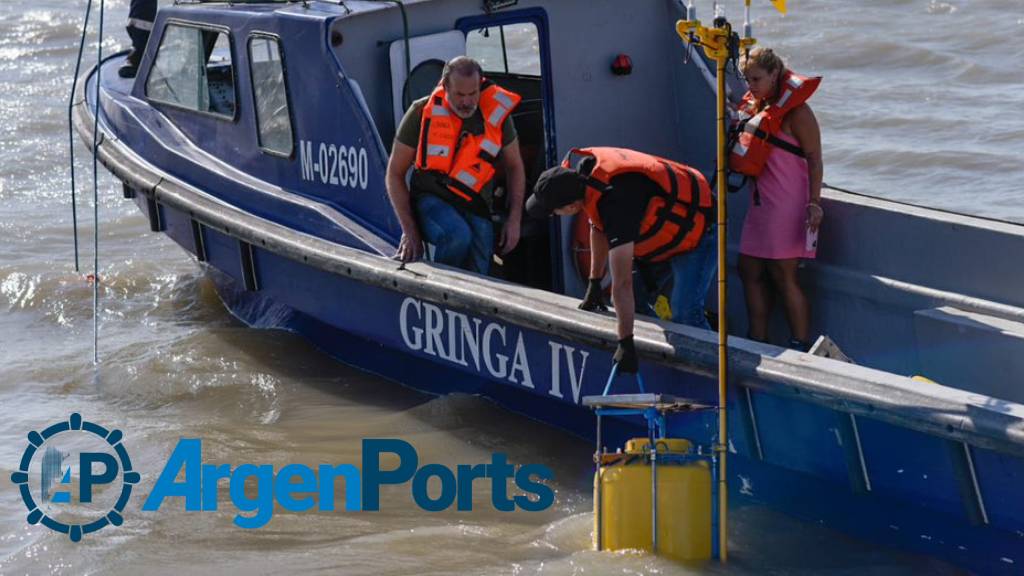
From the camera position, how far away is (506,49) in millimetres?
7105

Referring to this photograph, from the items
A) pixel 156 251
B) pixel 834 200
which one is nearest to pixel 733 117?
pixel 834 200

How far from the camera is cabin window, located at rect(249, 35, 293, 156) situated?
258 inches

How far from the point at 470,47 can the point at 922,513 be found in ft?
11.2

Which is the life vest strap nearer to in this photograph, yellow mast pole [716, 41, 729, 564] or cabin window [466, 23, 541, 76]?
yellow mast pole [716, 41, 729, 564]

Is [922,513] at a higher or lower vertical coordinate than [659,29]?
lower

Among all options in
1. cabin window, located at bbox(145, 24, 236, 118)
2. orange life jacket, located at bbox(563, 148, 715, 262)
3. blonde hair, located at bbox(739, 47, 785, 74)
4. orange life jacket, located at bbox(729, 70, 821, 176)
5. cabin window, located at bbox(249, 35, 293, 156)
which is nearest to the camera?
orange life jacket, located at bbox(563, 148, 715, 262)

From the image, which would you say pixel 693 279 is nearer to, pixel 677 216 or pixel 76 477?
pixel 677 216

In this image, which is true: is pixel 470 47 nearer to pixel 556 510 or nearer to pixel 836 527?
pixel 556 510

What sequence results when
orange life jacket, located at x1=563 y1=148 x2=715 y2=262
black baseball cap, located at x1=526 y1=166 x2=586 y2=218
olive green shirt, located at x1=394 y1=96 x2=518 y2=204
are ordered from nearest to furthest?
Result: black baseball cap, located at x1=526 y1=166 x2=586 y2=218
orange life jacket, located at x1=563 y1=148 x2=715 y2=262
olive green shirt, located at x1=394 y1=96 x2=518 y2=204

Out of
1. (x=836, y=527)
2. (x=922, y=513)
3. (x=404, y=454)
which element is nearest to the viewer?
(x=922, y=513)

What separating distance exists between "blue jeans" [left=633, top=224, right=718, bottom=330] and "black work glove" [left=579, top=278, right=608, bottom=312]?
372 millimetres

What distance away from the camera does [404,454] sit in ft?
19.3

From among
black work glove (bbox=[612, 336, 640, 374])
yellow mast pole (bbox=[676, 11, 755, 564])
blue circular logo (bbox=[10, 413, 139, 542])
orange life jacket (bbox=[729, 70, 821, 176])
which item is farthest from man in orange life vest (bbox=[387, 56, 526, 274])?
blue circular logo (bbox=[10, 413, 139, 542])

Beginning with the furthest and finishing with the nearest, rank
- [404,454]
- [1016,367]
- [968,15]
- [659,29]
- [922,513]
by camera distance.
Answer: [968,15]
[659,29]
[404,454]
[1016,367]
[922,513]
